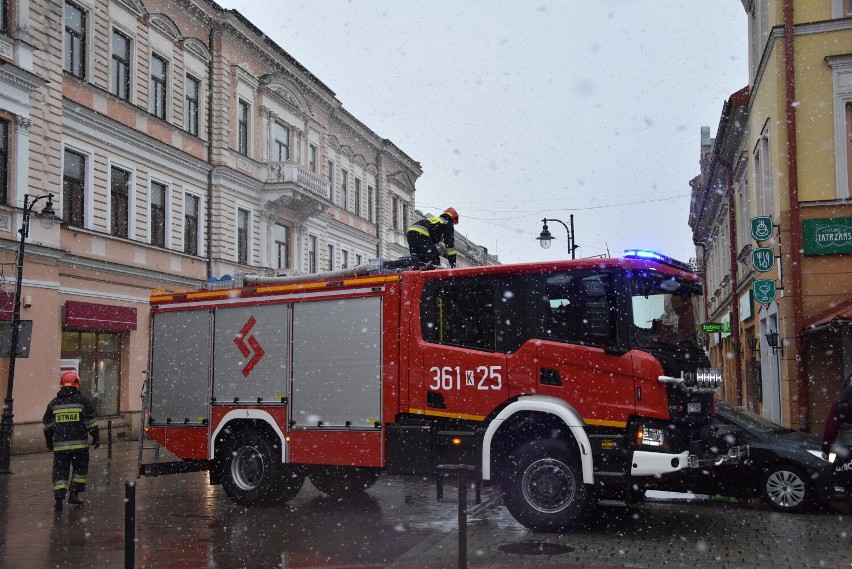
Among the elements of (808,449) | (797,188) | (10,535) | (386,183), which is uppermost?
(386,183)

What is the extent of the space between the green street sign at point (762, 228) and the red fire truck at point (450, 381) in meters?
7.25

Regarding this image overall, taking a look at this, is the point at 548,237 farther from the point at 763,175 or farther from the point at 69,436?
the point at 69,436

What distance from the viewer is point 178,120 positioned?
27766 millimetres

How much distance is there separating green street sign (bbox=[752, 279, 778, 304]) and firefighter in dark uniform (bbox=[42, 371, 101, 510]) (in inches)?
484

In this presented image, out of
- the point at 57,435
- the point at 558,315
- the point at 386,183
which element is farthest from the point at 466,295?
the point at 386,183

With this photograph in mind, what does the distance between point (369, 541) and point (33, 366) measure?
45.9 feet

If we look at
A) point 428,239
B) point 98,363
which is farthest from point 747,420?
point 98,363

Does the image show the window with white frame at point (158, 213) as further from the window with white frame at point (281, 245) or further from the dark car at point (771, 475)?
the dark car at point (771, 475)

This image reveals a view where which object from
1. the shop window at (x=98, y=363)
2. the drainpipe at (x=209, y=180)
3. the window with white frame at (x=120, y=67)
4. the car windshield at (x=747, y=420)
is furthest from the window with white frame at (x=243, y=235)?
the car windshield at (x=747, y=420)

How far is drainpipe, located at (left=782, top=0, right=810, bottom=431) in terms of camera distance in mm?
16219

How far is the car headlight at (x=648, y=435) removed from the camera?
9.02 meters

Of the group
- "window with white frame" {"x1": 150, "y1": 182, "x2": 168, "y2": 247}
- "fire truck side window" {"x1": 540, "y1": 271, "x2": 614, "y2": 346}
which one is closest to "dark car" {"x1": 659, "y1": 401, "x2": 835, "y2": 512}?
"fire truck side window" {"x1": 540, "y1": 271, "x2": 614, "y2": 346}

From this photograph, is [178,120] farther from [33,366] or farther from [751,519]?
[751,519]

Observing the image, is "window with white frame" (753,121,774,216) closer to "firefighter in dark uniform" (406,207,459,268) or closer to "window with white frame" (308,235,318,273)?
"firefighter in dark uniform" (406,207,459,268)
